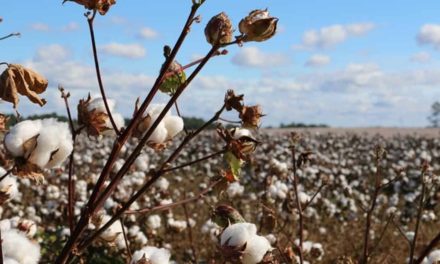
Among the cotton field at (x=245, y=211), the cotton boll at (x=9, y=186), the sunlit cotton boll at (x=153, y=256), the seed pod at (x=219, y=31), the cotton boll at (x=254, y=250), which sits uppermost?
the seed pod at (x=219, y=31)

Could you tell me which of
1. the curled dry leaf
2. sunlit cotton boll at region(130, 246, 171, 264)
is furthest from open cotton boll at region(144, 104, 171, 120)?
sunlit cotton boll at region(130, 246, 171, 264)

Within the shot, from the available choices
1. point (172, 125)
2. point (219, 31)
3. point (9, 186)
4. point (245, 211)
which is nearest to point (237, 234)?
point (172, 125)

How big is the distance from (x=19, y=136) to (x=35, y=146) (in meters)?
0.04

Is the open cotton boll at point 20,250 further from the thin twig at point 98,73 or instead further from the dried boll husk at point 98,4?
the dried boll husk at point 98,4

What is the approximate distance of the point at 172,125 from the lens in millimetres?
1667

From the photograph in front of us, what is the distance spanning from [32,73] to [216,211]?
0.68 m

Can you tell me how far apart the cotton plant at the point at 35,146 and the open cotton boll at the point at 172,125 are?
12.9 inches

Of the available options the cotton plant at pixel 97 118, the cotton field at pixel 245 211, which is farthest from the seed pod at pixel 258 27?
the cotton plant at pixel 97 118

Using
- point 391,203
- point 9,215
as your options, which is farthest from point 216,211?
point 391,203

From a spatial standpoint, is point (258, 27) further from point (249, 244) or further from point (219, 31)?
point (249, 244)

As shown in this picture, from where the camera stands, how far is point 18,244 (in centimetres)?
151

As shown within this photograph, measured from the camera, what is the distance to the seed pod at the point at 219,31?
150 centimetres

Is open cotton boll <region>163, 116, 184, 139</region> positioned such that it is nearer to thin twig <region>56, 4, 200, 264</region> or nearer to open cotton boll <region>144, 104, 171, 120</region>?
open cotton boll <region>144, 104, 171, 120</region>

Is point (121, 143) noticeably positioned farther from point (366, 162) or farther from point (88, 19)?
point (366, 162)
